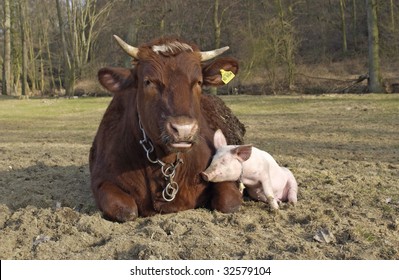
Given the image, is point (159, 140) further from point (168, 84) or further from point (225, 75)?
point (225, 75)

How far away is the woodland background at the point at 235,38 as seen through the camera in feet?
95.5

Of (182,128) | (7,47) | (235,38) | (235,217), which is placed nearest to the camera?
(182,128)

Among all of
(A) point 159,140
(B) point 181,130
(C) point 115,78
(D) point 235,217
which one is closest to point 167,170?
(A) point 159,140

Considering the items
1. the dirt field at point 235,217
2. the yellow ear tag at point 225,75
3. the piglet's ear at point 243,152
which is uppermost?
the yellow ear tag at point 225,75

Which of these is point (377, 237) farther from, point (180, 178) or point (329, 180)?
point (329, 180)

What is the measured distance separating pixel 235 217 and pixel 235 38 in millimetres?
29220

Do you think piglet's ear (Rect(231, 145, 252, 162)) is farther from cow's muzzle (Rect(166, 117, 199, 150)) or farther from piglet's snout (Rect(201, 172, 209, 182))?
cow's muzzle (Rect(166, 117, 199, 150))

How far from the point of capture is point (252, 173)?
546 centimetres

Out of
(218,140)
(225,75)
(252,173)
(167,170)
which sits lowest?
(252,173)

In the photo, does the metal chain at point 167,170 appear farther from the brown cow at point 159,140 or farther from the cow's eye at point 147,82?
the cow's eye at point 147,82

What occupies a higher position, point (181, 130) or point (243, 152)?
point (181, 130)

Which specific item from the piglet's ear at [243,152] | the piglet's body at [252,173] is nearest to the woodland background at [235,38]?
the piglet's body at [252,173]

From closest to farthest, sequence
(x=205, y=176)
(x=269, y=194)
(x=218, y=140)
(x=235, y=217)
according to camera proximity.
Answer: (x=235, y=217) → (x=205, y=176) → (x=269, y=194) → (x=218, y=140)

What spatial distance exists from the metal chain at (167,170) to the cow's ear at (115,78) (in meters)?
0.44
